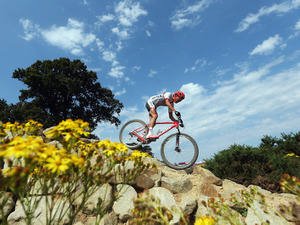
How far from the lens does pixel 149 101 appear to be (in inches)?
250

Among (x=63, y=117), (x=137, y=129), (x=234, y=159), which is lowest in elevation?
(x=234, y=159)

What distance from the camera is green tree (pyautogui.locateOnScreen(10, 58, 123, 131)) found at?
1689 centimetres

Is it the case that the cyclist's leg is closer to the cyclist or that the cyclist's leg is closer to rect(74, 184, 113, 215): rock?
the cyclist

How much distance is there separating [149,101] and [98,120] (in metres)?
15.3

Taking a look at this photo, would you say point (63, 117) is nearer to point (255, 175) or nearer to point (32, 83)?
point (32, 83)

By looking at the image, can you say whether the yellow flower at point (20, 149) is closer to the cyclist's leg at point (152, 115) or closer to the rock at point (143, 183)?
the rock at point (143, 183)

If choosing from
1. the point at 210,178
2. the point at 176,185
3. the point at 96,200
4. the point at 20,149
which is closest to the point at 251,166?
the point at 210,178

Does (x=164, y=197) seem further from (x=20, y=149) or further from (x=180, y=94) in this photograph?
(x=180, y=94)

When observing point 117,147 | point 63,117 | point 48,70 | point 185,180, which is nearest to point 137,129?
point 185,180

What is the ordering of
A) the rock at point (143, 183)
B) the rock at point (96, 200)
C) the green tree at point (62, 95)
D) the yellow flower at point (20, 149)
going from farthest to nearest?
1. the green tree at point (62, 95)
2. the rock at point (143, 183)
3. the rock at point (96, 200)
4. the yellow flower at point (20, 149)

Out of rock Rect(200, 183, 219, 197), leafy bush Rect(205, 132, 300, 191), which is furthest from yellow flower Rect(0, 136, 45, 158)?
leafy bush Rect(205, 132, 300, 191)

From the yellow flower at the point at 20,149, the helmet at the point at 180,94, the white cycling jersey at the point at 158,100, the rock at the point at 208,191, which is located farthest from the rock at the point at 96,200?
the helmet at the point at 180,94

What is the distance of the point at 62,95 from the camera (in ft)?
62.3

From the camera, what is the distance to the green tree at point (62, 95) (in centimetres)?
1689
